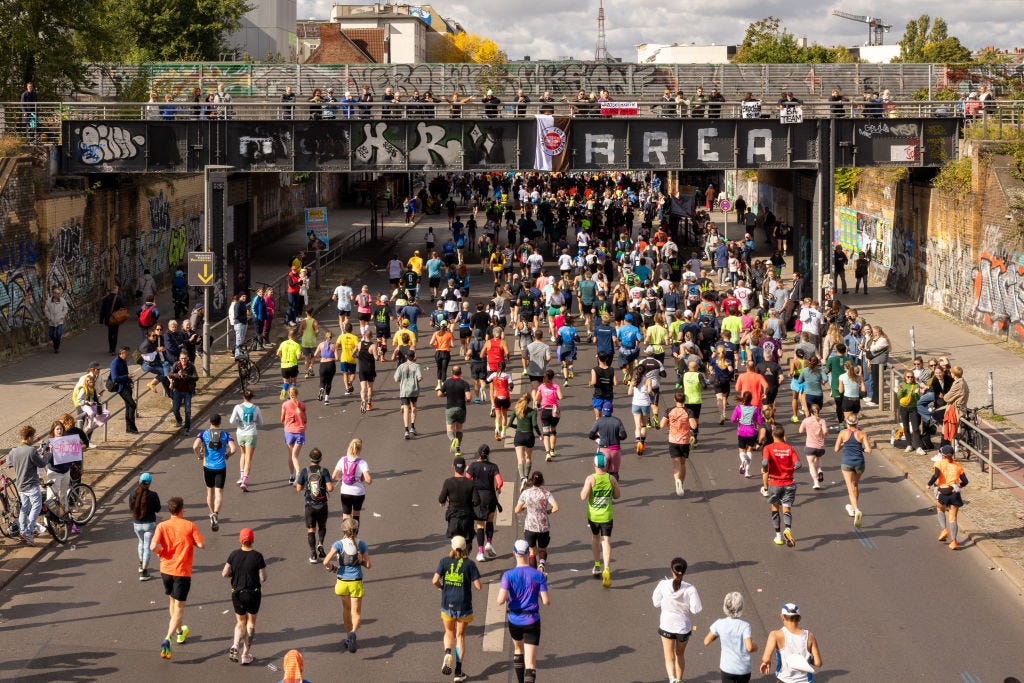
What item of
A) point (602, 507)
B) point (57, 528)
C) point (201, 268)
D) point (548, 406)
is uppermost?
point (201, 268)

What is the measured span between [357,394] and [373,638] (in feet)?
43.6

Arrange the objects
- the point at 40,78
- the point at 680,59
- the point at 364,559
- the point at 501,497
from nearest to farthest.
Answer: the point at 364,559, the point at 501,497, the point at 40,78, the point at 680,59

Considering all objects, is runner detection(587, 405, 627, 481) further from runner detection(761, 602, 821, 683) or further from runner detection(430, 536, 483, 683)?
runner detection(761, 602, 821, 683)

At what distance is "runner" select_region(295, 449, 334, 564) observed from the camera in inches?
611

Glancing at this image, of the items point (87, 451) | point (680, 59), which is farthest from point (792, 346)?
point (680, 59)

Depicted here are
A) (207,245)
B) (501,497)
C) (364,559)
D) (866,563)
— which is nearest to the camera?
(364,559)

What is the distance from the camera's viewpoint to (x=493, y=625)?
1402 centimetres

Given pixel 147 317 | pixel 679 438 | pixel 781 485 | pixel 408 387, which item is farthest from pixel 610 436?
pixel 147 317

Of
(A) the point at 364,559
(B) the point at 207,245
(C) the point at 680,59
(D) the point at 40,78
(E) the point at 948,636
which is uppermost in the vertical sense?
(C) the point at 680,59

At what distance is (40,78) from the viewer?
40312 mm

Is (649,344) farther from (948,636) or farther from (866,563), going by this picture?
(948,636)

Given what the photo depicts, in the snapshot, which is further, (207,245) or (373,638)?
(207,245)

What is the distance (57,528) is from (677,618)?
8.92 meters

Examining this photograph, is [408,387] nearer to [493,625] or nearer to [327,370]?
[327,370]
